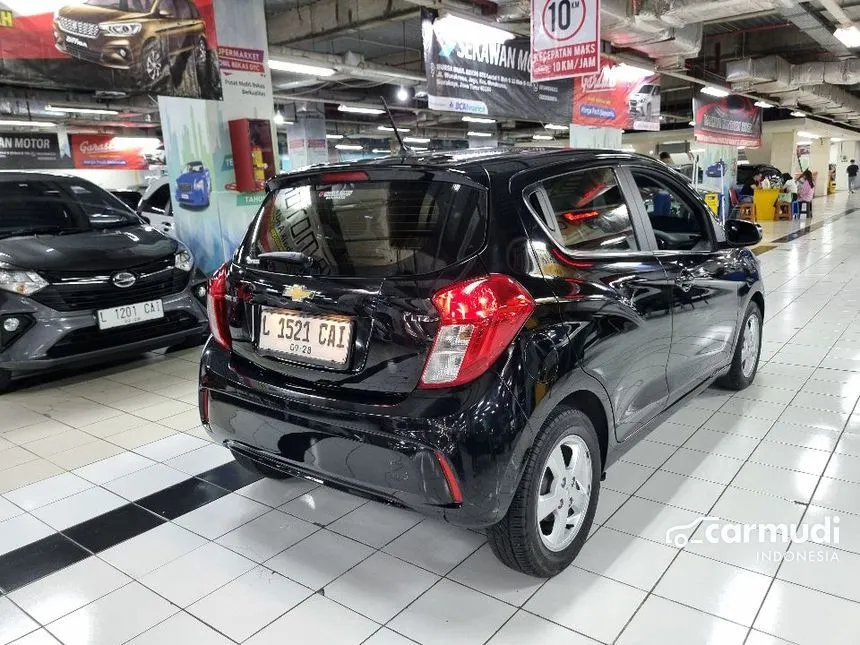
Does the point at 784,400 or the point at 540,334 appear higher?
the point at 540,334

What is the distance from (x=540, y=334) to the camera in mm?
1901

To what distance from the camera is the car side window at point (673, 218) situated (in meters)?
2.95

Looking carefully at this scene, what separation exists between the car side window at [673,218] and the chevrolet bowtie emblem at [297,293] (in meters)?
1.62

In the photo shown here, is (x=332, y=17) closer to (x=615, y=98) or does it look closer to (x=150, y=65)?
(x=615, y=98)

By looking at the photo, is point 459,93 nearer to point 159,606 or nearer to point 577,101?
point 577,101

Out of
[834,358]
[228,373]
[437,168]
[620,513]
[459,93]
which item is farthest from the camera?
[459,93]

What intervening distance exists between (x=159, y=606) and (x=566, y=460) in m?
1.42

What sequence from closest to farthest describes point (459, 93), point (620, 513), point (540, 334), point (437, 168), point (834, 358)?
point (540, 334)
point (437, 168)
point (620, 513)
point (834, 358)
point (459, 93)

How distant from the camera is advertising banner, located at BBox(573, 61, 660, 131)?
8.80 m

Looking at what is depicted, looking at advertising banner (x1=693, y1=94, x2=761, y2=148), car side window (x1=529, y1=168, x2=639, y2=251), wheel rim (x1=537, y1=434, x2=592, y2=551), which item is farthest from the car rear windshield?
advertising banner (x1=693, y1=94, x2=761, y2=148)

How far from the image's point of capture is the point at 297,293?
2057 millimetres

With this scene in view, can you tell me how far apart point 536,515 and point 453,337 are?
0.65 metres

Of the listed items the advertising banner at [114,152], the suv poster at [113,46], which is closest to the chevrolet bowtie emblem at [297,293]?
the suv poster at [113,46]

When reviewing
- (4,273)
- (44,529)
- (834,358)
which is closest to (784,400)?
(834,358)
